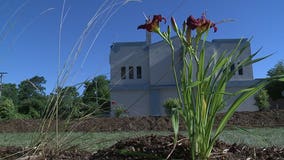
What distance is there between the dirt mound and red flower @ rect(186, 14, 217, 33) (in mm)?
563

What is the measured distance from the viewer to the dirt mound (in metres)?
1.46

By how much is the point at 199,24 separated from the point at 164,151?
0.63 m

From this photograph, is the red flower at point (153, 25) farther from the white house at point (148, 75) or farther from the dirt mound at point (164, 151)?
the white house at point (148, 75)

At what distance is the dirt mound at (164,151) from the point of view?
1.46m

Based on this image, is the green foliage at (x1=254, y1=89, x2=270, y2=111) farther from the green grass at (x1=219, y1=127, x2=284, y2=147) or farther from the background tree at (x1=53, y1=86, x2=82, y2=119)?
the background tree at (x1=53, y1=86, x2=82, y2=119)

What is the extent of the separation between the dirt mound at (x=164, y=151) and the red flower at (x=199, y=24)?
563 millimetres

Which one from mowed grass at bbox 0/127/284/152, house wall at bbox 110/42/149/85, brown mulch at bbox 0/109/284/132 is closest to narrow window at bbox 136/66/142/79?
house wall at bbox 110/42/149/85

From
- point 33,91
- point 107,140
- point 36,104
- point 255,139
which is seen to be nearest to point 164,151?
point 107,140

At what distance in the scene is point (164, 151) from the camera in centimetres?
152

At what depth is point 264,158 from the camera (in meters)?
1.53

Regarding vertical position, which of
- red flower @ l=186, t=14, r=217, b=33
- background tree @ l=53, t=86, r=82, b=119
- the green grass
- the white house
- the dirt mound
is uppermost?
the white house

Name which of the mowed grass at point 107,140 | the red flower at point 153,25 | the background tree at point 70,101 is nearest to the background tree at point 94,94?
the background tree at point 70,101

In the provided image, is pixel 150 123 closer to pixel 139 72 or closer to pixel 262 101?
pixel 262 101

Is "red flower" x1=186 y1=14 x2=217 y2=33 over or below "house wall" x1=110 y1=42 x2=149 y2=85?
below
